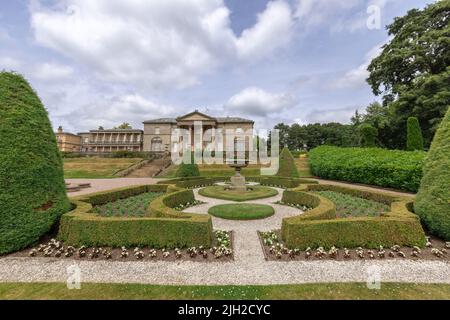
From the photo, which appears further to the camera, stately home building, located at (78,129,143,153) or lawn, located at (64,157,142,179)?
stately home building, located at (78,129,143,153)

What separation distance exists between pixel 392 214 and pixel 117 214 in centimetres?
1120

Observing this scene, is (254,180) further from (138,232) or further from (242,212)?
(138,232)

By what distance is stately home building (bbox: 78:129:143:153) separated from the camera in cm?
6775

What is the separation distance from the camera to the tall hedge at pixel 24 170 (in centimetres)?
618

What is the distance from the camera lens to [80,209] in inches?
316

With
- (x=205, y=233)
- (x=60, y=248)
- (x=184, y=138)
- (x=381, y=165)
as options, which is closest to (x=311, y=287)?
(x=205, y=233)

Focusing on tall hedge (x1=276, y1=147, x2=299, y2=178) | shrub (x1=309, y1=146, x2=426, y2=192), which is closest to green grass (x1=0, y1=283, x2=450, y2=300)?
shrub (x1=309, y1=146, x2=426, y2=192)

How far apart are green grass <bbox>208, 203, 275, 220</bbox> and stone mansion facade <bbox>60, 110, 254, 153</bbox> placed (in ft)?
148

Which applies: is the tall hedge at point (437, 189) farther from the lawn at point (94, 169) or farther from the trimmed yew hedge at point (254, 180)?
the lawn at point (94, 169)

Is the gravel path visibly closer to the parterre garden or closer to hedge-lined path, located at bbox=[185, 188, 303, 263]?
hedge-lined path, located at bbox=[185, 188, 303, 263]

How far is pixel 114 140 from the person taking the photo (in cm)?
6962

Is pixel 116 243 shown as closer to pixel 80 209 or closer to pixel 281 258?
pixel 80 209

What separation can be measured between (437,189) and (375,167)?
46.1 ft

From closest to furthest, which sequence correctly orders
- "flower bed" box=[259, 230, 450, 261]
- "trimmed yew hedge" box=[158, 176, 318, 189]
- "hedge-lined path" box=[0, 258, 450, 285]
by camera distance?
1. "hedge-lined path" box=[0, 258, 450, 285]
2. "flower bed" box=[259, 230, 450, 261]
3. "trimmed yew hedge" box=[158, 176, 318, 189]
